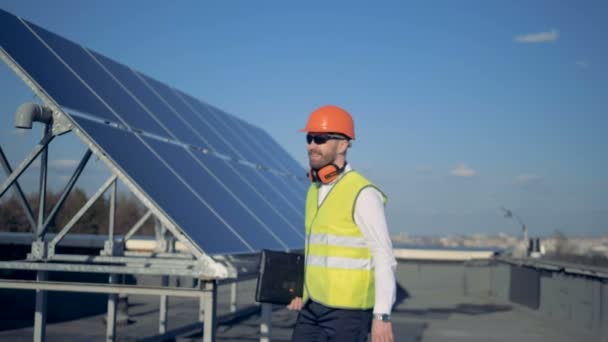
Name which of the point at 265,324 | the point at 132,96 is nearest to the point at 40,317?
the point at 265,324

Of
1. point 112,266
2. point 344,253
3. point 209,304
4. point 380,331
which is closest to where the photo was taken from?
point 380,331

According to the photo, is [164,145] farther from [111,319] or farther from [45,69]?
[111,319]

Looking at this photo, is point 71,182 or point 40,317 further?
point 71,182

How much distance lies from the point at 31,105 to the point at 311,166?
347 cm

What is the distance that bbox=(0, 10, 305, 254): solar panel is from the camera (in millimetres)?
7277

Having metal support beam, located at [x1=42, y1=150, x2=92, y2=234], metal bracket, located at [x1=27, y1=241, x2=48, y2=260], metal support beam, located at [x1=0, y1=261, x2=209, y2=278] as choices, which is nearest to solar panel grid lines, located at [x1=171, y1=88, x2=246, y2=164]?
metal support beam, located at [x1=42, y1=150, x2=92, y2=234]

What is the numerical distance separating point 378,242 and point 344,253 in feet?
0.88

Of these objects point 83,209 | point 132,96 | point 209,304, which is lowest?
point 209,304

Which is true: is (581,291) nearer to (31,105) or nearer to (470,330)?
(470,330)

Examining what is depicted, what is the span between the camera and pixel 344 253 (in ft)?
14.7

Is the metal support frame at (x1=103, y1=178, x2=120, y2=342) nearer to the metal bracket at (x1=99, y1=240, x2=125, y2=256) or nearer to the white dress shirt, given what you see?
the metal bracket at (x1=99, y1=240, x2=125, y2=256)

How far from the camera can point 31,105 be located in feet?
23.0

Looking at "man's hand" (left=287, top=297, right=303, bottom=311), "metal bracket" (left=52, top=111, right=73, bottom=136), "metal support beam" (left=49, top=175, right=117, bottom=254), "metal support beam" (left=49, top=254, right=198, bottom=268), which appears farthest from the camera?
"metal support beam" (left=49, top=254, right=198, bottom=268)

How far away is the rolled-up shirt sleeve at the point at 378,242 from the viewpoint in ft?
13.9
